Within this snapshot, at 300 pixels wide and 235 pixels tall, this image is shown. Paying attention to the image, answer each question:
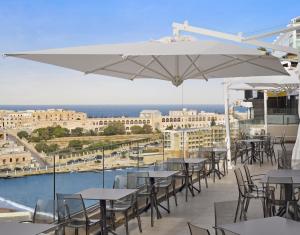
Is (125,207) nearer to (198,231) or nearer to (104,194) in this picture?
(104,194)

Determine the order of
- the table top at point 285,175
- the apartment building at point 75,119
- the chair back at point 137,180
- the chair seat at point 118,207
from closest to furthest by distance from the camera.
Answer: the chair seat at point 118,207 → the table top at point 285,175 → the chair back at point 137,180 → the apartment building at point 75,119

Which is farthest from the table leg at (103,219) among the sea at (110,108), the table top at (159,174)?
the sea at (110,108)

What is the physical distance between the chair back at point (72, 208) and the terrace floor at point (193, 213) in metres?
1.17

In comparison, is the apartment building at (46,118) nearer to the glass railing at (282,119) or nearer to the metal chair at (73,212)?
the glass railing at (282,119)

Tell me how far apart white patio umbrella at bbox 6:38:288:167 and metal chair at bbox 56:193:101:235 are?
168 cm

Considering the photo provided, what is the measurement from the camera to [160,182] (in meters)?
7.70

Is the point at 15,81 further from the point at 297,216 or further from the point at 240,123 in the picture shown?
the point at 297,216

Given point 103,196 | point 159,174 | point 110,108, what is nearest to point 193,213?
point 159,174

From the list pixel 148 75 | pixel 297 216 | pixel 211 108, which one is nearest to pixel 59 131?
pixel 211 108

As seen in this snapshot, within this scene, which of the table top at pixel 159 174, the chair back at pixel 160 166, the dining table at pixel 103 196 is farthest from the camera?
the chair back at pixel 160 166

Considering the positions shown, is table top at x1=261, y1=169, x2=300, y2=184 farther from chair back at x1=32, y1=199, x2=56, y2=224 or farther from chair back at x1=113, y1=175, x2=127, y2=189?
chair back at x1=32, y1=199, x2=56, y2=224

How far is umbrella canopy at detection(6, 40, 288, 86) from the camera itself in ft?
17.9

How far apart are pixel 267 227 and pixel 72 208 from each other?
242 centimetres

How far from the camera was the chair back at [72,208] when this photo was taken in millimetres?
5160
